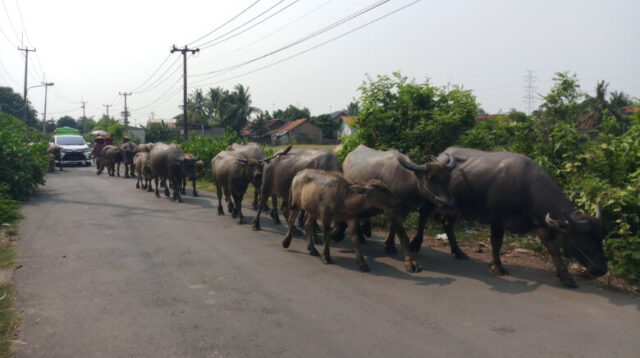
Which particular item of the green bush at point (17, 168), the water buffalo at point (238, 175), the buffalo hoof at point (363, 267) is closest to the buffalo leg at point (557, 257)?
the buffalo hoof at point (363, 267)

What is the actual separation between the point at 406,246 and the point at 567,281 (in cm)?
232

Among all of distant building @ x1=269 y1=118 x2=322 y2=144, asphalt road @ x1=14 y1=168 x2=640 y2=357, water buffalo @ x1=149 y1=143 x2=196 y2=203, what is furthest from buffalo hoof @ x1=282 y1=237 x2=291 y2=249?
distant building @ x1=269 y1=118 x2=322 y2=144

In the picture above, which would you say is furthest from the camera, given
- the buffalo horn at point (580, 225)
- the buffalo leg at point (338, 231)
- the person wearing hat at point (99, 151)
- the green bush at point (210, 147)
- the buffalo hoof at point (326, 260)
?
the person wearing hat at point (99, 151)

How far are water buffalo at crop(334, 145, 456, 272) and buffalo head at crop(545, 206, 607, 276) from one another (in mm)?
1604

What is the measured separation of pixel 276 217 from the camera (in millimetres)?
11016

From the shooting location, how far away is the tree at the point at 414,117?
10680 mm

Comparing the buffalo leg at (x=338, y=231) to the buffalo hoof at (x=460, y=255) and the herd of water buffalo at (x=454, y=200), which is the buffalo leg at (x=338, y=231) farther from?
the buffalo hoof at (x=460, y=255)

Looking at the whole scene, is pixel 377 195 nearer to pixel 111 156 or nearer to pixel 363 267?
pixel 363 267

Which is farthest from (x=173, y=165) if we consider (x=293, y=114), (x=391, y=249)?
(x=293, y=114)

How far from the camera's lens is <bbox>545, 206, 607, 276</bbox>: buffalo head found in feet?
20.0

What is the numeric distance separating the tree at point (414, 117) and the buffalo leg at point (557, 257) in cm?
439

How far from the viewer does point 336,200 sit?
24.0ft

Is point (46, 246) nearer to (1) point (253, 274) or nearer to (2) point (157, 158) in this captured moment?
(1) point (253, 274)

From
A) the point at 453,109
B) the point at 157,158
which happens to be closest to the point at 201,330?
the point at 453,109
